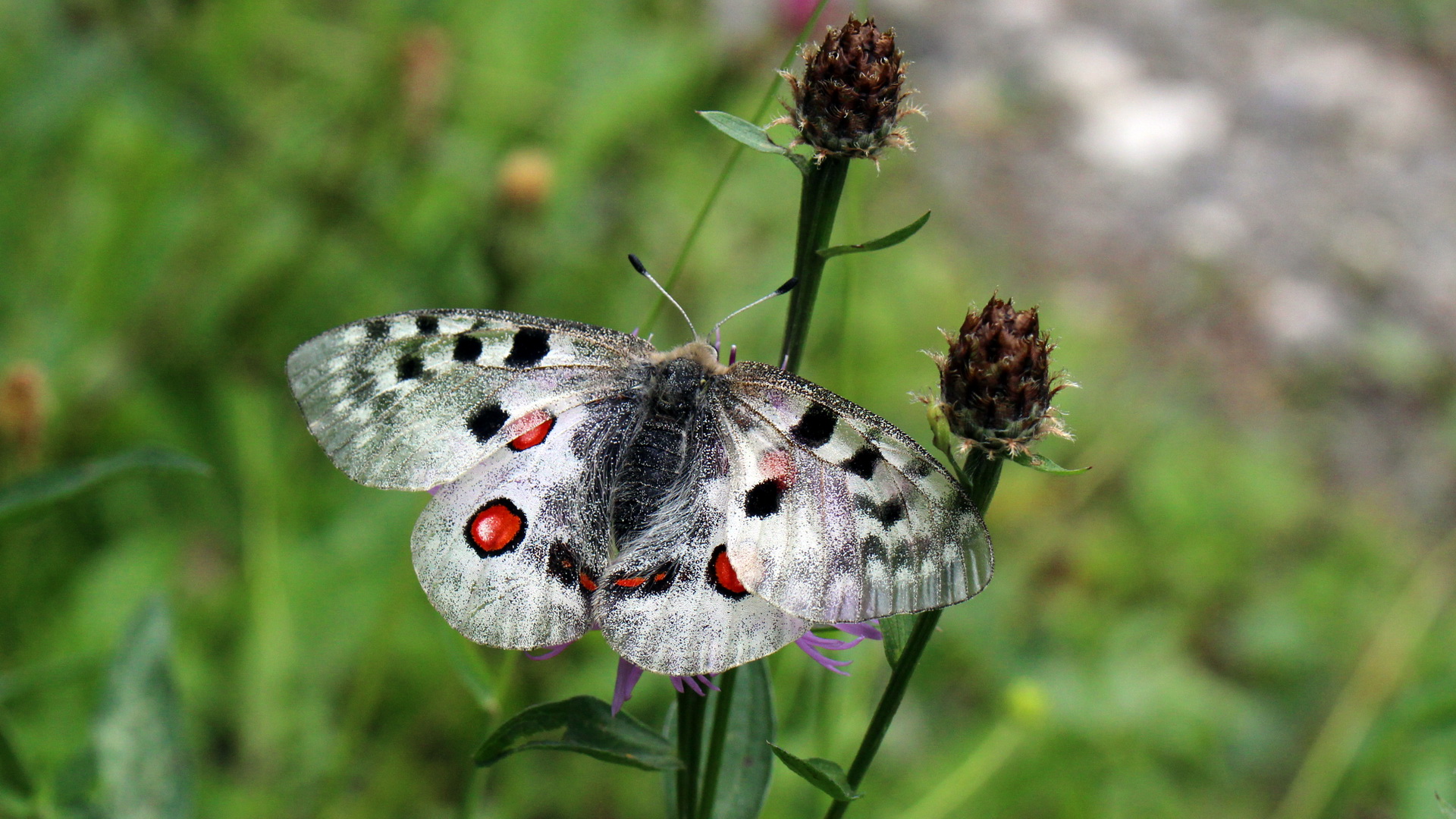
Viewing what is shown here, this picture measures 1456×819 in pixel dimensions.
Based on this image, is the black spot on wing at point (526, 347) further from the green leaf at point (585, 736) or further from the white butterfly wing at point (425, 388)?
the green leaf at point (585, 736)

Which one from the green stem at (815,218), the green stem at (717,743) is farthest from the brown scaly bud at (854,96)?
the green stem at (717,743)

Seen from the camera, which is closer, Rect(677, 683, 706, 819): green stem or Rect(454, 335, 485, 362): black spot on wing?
Rect(677, 683, 706, 819): green stem

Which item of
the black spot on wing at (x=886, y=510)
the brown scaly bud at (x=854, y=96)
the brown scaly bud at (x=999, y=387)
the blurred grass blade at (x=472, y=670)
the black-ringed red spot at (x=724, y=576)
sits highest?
the brown scaly bud at (x=854, y=96)

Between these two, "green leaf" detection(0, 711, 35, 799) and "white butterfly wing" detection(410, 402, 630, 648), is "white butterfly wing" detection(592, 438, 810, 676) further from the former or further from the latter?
"green leaf" detection(0, 711, 35, 799)

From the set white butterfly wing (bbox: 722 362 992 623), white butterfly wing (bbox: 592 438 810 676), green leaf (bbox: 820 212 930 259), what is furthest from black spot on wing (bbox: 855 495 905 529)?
green leaf (bbox: 820 212 930 259)

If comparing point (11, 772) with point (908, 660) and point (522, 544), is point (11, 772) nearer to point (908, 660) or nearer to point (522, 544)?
point (522, 544)

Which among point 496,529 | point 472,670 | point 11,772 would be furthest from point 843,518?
point 11,772
